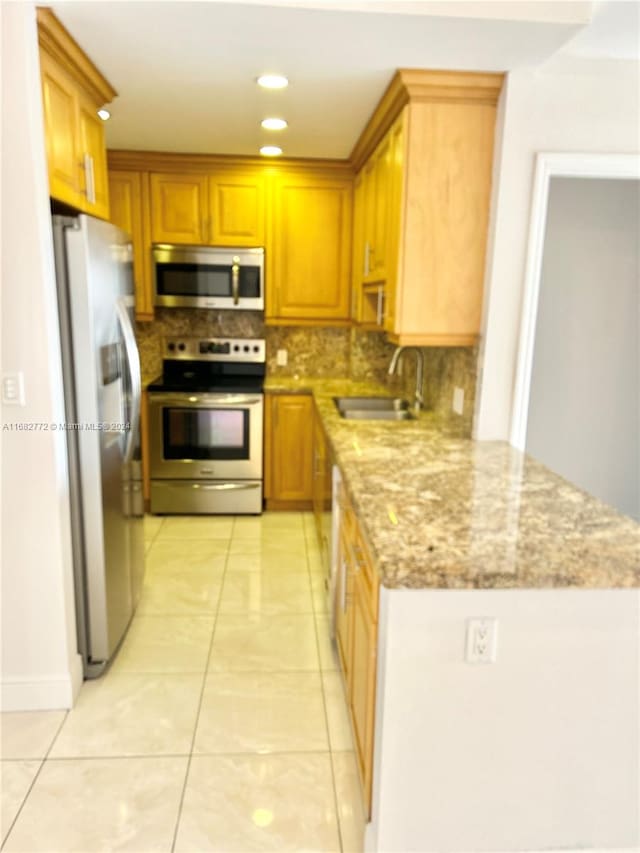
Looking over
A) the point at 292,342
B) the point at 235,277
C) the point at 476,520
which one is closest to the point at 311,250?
the point at 235,277

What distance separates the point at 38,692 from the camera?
2125 millimetres

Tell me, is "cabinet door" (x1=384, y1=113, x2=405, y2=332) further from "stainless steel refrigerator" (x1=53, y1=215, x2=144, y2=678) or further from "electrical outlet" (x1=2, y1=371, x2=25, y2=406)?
"electrical outlet" (x1=2, y1=371, x2=25, y2=406)

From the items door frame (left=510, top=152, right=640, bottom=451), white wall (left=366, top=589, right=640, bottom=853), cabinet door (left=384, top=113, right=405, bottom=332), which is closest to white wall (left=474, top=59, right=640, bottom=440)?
door frame (left=510, top=152, right=640, bottom=451)

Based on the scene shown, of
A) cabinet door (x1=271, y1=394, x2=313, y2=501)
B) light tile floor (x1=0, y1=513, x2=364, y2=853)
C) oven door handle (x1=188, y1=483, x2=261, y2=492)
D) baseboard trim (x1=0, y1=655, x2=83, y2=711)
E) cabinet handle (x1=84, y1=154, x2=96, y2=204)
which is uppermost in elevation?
cabinet handle (x1=84, y1=154, x2=96, y2=204)

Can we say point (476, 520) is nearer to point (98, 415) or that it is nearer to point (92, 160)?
point (98, 415)

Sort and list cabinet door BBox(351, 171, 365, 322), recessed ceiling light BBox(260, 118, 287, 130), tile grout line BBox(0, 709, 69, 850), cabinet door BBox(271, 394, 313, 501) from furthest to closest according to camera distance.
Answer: cabinet door BBox(271, 394, 313, 501), cabinet door BBox(351, 171, 365, 322), recessed ceiling light BBox(260, 118, 287, 130), tile grout line BBox(0, 709, 69, 850)

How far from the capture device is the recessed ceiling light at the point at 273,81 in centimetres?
224

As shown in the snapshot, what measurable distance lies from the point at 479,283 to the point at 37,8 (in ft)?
5.71

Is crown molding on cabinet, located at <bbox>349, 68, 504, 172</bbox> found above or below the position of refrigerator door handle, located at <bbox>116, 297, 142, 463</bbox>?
above

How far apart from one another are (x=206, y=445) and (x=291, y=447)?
0.56 m

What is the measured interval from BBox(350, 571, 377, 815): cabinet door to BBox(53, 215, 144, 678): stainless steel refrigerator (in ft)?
3.38

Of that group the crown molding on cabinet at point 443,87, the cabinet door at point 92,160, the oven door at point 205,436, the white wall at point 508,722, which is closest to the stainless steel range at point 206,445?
the oven door at point 205,436

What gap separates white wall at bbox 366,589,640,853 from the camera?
4.46ft

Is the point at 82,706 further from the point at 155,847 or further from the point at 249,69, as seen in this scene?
the point at 249,69
